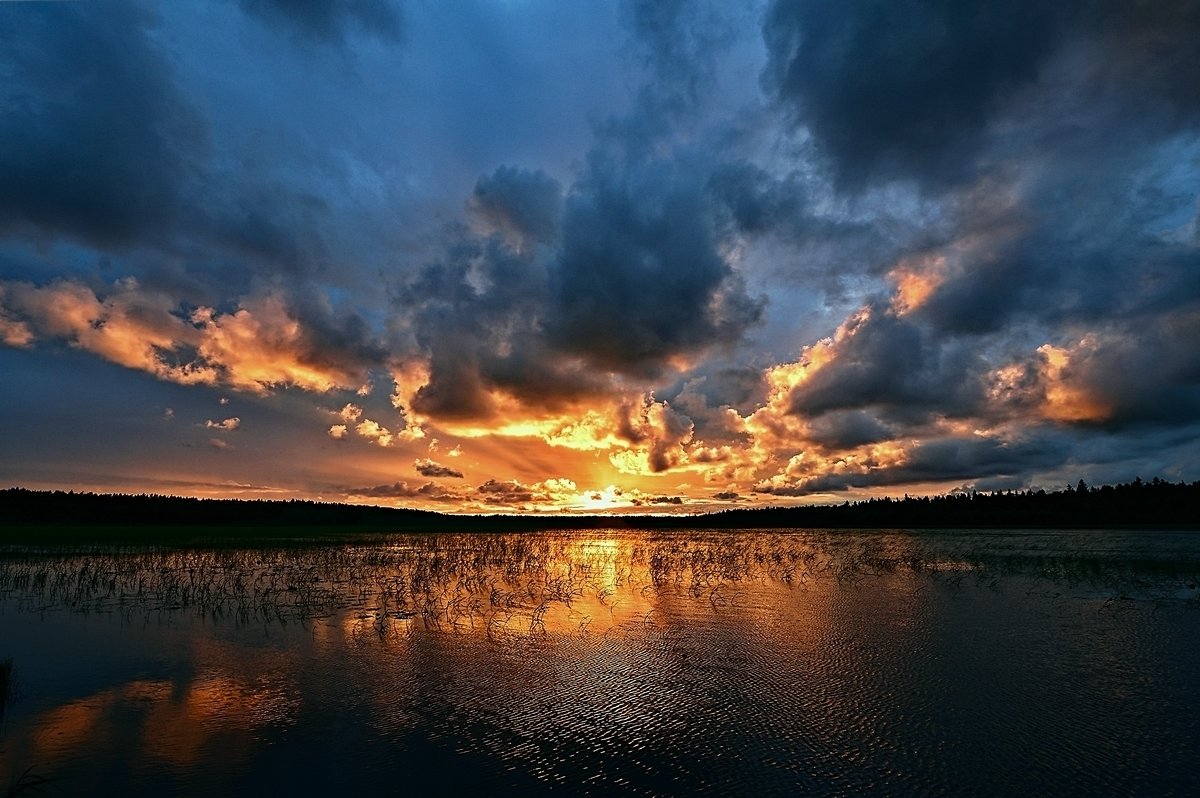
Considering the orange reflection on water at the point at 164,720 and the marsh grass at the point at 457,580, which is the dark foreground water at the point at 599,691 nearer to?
the orange reflection on water at the point at 164,720

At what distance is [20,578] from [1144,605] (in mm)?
42478

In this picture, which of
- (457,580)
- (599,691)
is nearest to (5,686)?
(599,691)

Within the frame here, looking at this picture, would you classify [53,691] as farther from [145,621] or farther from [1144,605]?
[1144,605]

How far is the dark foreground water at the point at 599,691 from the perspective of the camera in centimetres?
738

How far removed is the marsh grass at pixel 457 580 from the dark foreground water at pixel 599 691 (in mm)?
306

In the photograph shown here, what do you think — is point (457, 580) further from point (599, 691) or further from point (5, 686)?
point (599, 691)

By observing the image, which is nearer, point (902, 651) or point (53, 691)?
point (53, 691)

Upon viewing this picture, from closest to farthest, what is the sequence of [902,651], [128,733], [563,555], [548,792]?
[548,792], [128,733], [902,651], [563,555]

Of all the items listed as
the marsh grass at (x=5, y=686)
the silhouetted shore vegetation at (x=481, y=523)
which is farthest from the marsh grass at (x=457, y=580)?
the silhouetted shore vegetation at (x=481, y=523)

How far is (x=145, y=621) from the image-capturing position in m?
17.3

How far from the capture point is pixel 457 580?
26266mm

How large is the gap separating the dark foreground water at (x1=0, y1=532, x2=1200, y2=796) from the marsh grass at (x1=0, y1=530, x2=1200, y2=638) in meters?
0.31

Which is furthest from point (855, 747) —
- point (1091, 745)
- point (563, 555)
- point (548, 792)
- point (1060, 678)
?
point (563, 555)

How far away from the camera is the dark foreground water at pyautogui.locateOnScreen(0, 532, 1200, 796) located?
24.2ft
